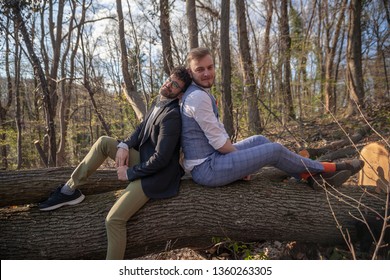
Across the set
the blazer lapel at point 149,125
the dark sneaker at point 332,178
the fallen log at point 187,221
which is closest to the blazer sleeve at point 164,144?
the blazer lapel at point 149,125

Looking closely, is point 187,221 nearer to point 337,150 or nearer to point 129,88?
point 337,150

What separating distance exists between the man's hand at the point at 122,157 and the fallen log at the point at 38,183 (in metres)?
0.64

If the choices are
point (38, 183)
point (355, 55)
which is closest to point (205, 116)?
point (38, 183)

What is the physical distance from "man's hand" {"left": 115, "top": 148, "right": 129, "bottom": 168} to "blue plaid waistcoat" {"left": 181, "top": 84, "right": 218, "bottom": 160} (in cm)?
55

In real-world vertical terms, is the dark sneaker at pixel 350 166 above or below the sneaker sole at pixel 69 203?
above

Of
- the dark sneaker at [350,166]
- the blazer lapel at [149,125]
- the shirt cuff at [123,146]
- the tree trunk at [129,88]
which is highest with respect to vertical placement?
the tree trunk at [129,88]

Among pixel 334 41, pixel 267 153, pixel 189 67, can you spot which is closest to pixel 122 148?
pixel 189 67

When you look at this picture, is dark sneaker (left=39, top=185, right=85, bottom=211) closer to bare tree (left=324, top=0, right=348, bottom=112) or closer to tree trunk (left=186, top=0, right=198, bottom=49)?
tree trunk (left=186, top=0, right=198, bottom=49)

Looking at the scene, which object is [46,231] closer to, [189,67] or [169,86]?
[169,86]

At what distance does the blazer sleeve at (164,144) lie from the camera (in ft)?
8.23

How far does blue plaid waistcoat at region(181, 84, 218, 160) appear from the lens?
261 cm

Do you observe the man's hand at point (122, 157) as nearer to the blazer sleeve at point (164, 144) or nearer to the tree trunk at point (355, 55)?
the blazer sleeve at point (164, 144)

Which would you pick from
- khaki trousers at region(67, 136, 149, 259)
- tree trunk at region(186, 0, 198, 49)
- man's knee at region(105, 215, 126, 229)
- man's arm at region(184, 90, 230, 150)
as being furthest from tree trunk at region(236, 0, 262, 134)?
man's knee at region(105, 215, 126, 229)

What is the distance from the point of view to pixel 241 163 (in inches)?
104
